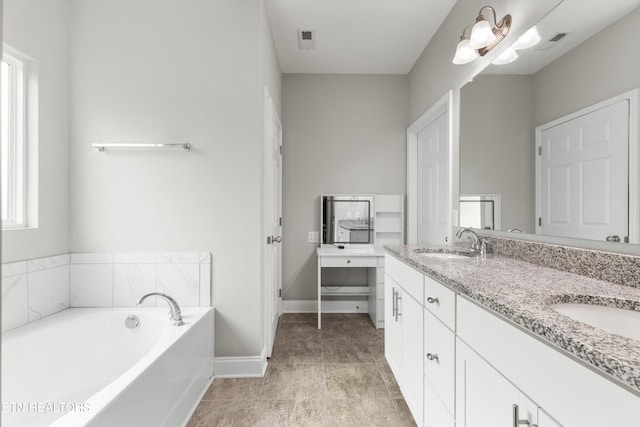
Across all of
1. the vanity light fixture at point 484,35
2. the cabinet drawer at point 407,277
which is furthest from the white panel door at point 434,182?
the cabinet drawer at point 407,277

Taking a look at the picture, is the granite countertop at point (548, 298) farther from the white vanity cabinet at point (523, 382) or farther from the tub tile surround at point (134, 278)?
the tub tile surround at point (134, 278)

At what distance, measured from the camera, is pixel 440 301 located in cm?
140

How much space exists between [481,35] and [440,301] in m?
1.50

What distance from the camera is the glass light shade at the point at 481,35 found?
6.22 ft

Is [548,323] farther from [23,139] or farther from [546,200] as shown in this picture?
[23,139]

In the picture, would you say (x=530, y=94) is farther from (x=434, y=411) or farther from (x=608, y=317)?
(x=434, y=411)

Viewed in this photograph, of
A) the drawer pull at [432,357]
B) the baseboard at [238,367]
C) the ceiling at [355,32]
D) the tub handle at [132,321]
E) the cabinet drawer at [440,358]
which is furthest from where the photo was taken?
the ceiling at [355,32]

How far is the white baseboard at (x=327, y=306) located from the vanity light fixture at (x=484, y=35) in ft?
8.00

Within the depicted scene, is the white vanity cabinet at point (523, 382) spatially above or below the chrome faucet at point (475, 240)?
below

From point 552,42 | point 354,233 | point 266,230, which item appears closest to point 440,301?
point 552,42

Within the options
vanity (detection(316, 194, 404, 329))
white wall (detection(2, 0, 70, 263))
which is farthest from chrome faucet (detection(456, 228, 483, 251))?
white wall (detection(2, 0, 70, 263))

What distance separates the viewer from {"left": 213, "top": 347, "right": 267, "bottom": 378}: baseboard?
222 centimetres

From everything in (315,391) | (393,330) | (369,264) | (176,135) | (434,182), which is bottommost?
(315,391)

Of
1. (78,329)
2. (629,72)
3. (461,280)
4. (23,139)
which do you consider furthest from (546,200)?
(23,139)
